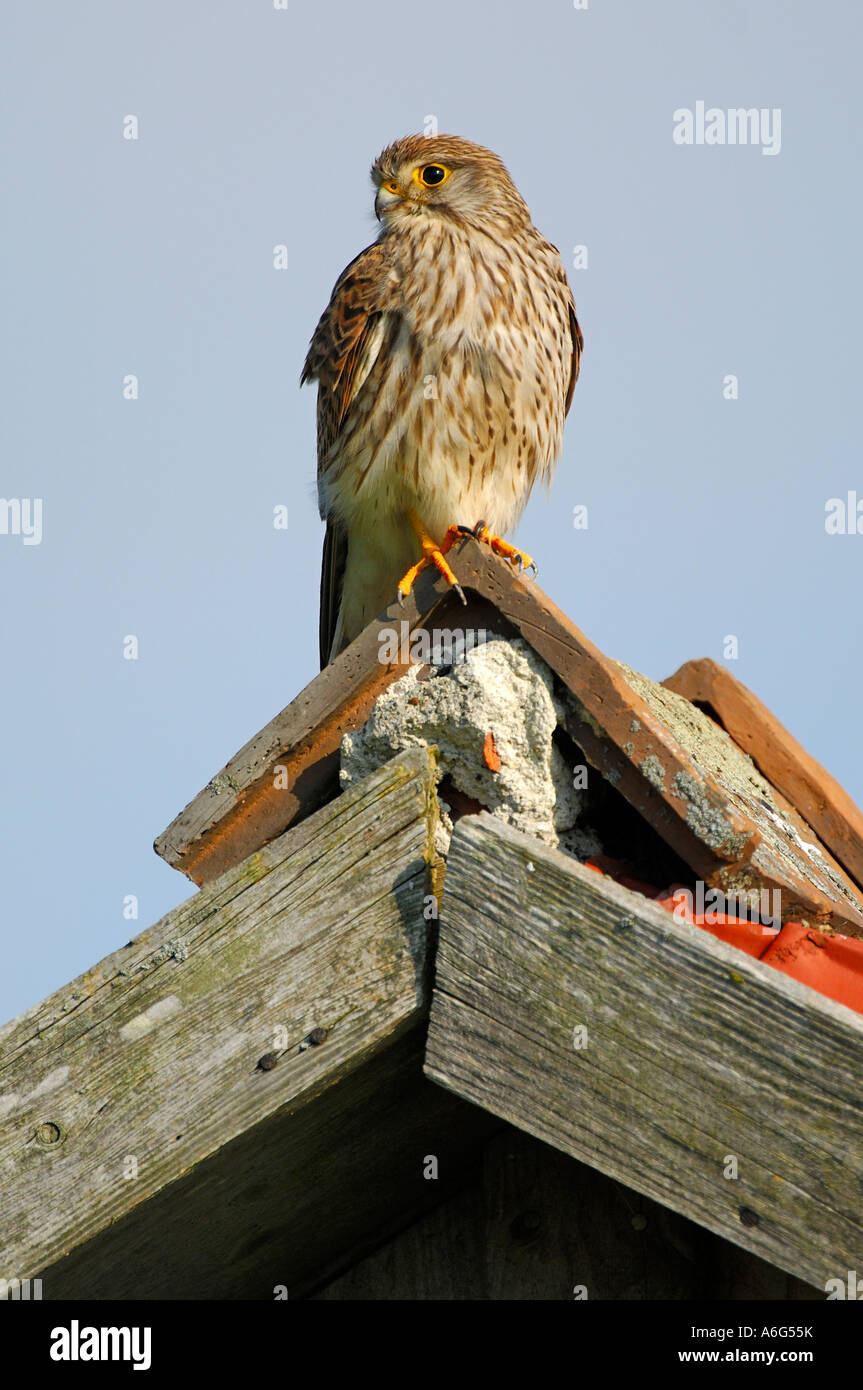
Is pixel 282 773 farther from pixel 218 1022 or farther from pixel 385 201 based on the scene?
pixel 385 201

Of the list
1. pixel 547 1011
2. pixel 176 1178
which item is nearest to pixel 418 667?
pixel 547 1011

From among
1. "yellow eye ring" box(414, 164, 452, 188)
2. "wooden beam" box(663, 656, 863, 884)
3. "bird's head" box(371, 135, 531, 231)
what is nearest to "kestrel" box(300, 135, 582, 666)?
"bird's head" box(371, 135, 531, 231)

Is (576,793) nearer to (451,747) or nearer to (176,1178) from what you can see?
(451,747)

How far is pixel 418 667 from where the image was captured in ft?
7.65

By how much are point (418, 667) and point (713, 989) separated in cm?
82

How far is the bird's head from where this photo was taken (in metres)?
4.95

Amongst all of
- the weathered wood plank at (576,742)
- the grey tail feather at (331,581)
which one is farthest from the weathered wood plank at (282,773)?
the grey tail feather at (331,581)

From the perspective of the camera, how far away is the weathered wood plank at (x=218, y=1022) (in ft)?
6.34

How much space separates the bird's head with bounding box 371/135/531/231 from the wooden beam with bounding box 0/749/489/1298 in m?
3.37

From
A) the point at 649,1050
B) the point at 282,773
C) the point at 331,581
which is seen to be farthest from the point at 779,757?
the point at 649,1050

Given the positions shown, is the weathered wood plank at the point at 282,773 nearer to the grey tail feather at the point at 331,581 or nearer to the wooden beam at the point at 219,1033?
the wooden beam at the point at 219,1033

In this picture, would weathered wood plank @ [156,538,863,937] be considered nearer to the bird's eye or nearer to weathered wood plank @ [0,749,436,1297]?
weathered wood plank @ [0,749,436,1297]

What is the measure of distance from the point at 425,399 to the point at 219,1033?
8.69 ft

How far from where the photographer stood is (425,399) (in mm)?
4242
